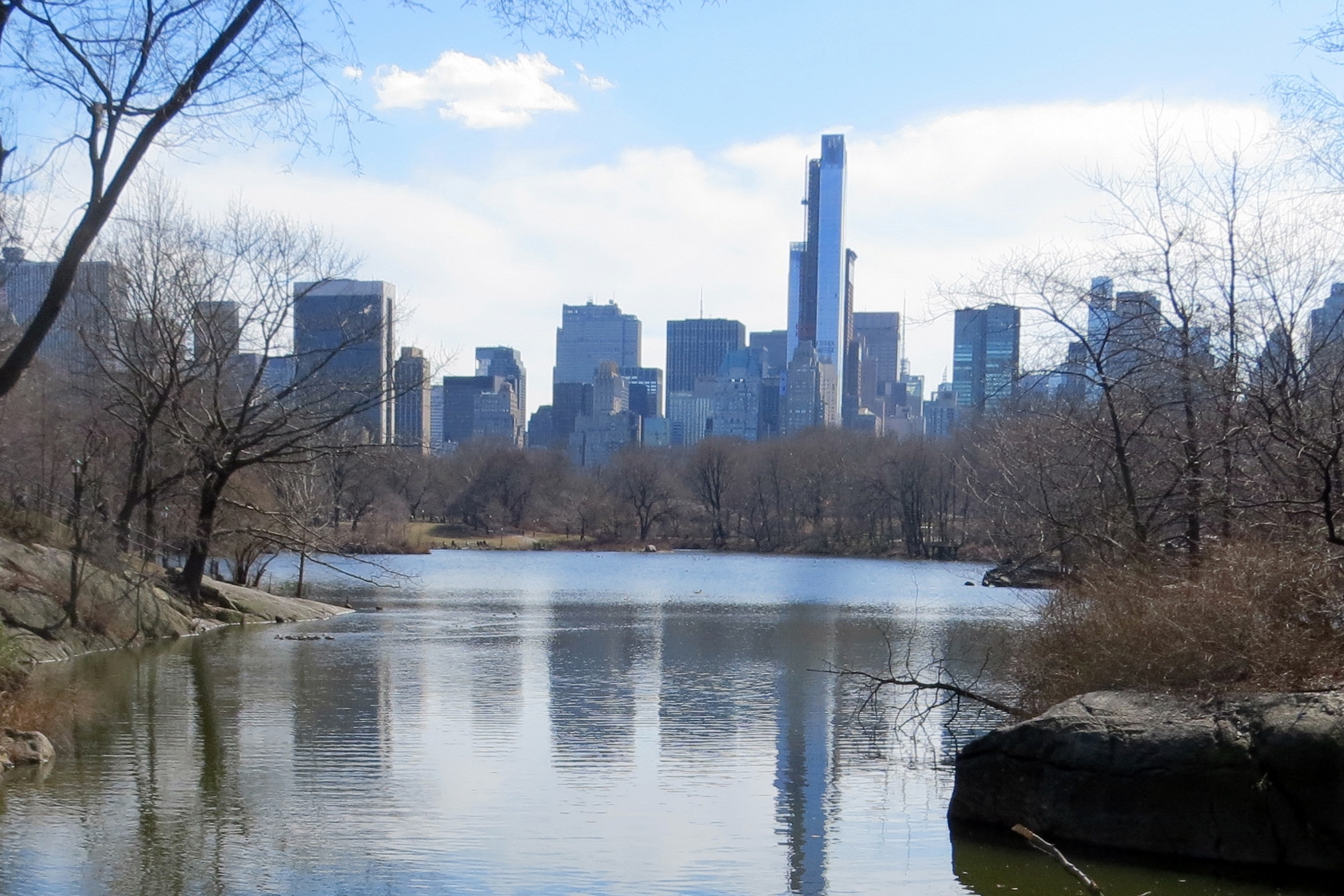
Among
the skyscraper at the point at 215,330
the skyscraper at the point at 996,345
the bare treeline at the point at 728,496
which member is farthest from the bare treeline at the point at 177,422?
the bare treeline at the point at 728,496

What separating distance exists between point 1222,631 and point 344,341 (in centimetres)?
2039

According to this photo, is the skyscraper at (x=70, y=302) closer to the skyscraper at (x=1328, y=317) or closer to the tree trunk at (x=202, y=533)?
the tree trunk at (x=202, y=533)

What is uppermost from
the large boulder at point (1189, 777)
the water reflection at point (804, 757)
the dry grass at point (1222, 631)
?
the dry grass at point (1222, 631)

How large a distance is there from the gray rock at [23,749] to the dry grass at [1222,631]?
9806 millimetres

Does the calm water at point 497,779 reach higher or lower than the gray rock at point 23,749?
lower

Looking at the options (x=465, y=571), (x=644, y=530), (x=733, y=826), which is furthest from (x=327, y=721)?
(x=644, y=530)

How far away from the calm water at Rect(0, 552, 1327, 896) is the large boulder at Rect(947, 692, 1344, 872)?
0.37m

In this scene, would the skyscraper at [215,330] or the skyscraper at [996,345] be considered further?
the skyscraper at [215,330]

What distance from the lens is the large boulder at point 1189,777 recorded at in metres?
9.64

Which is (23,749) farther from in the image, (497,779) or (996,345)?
(996,345)

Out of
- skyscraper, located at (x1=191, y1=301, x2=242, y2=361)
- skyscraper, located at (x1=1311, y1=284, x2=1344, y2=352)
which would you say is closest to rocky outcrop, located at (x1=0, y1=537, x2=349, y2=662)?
skyscraper, located at (x1=191, y1=301, x2=242, y2=361)

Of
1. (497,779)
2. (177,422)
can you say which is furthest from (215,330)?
(497,779)

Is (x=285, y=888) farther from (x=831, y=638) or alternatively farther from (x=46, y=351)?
(x=46, y=351)

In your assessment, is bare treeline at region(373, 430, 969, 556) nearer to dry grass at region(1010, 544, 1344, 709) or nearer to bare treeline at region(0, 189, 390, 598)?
bare treeline at region(0, 189, 390, 598)
